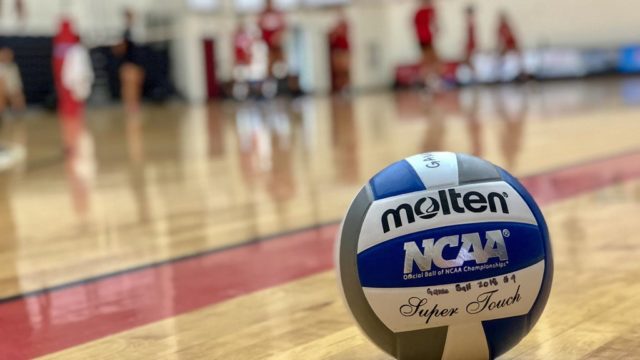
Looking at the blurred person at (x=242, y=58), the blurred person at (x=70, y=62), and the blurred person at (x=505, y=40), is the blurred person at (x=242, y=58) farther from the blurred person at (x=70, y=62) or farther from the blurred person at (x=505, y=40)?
the blurred person at (x=70, y=62)

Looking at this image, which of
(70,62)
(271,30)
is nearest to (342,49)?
(271,30)

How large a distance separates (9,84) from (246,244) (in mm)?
15862

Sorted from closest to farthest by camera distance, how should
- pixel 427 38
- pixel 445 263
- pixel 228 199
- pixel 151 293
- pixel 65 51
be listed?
pixel 445 263 < pixel 151 293 < pixel 228 199 < pixel 65 51 < pixel 427 38

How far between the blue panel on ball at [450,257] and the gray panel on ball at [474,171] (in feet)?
0.42

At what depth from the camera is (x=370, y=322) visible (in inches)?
75.2

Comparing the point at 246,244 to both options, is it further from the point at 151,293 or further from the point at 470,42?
the point at 470,42

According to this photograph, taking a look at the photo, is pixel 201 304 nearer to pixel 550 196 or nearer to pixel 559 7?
pixel 550 196

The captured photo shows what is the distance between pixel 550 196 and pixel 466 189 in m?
2.42

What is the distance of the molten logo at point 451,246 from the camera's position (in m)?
1.80

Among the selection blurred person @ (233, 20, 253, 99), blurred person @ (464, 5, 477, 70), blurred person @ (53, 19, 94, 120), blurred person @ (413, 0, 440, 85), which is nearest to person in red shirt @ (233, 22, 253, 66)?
blurred person @ (233, 20, 253, 99)

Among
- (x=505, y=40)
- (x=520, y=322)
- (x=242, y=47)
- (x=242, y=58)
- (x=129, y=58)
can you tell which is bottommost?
(x=242, y=58)

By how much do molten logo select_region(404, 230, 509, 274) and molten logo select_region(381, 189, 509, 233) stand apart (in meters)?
0.06

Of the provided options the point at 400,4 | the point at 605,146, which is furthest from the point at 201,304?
the point at 400,4

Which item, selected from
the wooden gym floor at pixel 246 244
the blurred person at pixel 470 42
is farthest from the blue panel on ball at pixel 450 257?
the blurred person at pixel 470 42
